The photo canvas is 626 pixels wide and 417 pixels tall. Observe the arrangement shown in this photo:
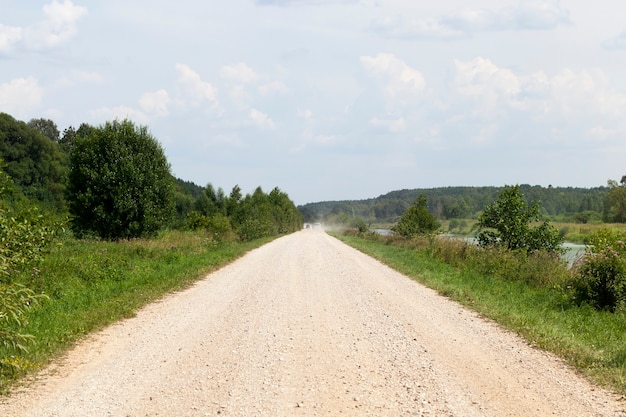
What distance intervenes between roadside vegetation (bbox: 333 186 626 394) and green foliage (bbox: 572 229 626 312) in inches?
0.8

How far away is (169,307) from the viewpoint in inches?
484

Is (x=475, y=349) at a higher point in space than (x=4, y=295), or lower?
lower

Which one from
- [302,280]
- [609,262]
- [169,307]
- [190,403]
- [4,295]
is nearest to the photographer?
[190,403]

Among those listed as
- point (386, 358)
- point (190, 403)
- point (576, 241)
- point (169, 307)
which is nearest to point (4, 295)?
point (190, 403)

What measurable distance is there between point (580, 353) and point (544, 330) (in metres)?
1.65

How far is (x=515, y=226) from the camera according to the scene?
23188 millimetres

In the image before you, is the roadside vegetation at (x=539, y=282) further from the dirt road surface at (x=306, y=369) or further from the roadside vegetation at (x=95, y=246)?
the roadside vegetation at (x=95, y=246)

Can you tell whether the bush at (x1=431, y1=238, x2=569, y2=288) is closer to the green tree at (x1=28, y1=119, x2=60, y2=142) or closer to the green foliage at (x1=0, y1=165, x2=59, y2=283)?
the green foliage at (x1=0, y1=165, x2=59, y2=283)

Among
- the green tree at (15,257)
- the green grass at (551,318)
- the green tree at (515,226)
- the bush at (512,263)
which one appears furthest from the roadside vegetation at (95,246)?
the green tree at (515,226)

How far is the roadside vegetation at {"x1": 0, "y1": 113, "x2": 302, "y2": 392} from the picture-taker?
24.7 ft

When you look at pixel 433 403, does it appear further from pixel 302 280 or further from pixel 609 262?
pixel 302 280

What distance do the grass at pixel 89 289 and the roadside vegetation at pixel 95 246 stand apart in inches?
0.9

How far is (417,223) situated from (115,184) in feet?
74.0

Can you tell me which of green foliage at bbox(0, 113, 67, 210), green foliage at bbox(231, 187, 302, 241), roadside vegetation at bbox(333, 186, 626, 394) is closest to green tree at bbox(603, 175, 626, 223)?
green foliage at bbox(231, 187, 302, 241)
